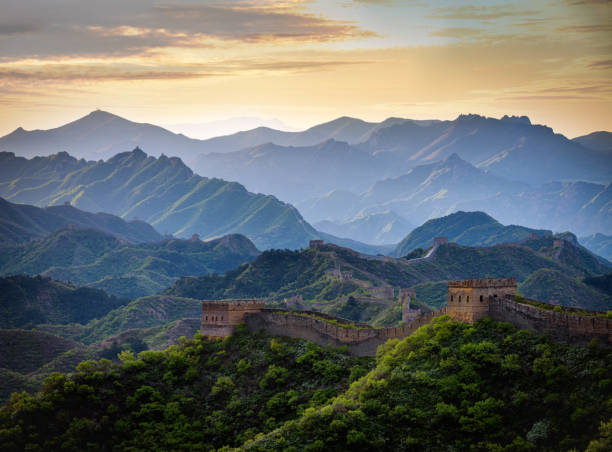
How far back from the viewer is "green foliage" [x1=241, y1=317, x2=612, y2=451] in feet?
204

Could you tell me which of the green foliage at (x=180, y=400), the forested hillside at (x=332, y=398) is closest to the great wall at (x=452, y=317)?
the forested hillside at (x=332, y=398)

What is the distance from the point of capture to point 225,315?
327 feet

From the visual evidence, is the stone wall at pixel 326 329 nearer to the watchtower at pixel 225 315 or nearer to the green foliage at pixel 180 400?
the watchtower at pixel 225 315

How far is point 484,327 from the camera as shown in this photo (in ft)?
249

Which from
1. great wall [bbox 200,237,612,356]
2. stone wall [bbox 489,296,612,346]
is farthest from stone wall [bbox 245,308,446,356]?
stone wall [bbox 489,296,612,346]

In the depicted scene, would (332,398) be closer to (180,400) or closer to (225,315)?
(180,400)

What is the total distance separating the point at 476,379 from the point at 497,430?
6.38 m

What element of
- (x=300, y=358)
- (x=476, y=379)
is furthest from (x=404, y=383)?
(x=300, y=358)

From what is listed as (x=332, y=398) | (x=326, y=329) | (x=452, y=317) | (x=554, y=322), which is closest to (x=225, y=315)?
(x=326, y=329)

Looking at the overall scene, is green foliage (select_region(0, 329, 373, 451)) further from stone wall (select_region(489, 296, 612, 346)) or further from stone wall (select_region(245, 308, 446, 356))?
stone wall (select_region(489, 296, 612, 346))

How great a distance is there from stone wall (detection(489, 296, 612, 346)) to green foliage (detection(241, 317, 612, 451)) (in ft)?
2.88

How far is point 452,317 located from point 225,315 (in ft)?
93.1

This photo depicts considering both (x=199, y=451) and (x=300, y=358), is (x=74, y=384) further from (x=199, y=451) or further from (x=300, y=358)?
(x=300, y=358)

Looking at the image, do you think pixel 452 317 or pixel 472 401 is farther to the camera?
pixel 452 317
